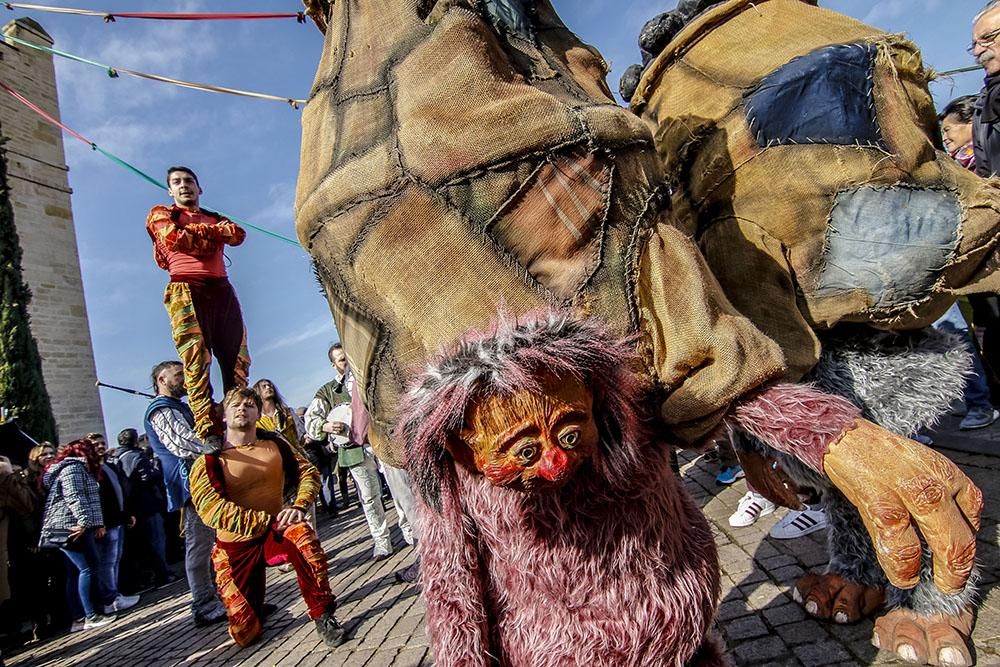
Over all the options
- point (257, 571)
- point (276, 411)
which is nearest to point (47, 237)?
point (276, 411)

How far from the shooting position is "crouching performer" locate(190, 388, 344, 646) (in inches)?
154

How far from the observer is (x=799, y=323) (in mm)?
1738

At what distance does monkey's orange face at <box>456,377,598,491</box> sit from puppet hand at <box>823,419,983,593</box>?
25.0 inches

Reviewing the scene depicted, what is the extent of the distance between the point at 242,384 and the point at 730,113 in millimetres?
4094

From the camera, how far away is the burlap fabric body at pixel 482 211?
1.32 meters

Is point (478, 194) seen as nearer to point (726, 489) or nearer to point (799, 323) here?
point (799, 323)

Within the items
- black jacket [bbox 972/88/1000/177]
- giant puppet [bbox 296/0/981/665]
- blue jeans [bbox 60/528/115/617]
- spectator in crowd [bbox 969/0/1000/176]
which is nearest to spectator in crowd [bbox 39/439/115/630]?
blue jeans [bbox 60/528/115/617]

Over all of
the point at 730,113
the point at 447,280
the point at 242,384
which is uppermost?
the point at 242,384

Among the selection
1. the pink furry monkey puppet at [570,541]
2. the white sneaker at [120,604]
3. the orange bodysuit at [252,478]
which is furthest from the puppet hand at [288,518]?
the white sneaker at [120,604]

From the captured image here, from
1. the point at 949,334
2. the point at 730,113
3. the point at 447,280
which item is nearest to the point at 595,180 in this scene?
the point at 447,280

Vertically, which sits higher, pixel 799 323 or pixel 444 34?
pixel 444 34

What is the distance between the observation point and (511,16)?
4.96 feet

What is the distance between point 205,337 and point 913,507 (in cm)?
423

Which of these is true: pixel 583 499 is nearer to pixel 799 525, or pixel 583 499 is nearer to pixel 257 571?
pixel 799 525
